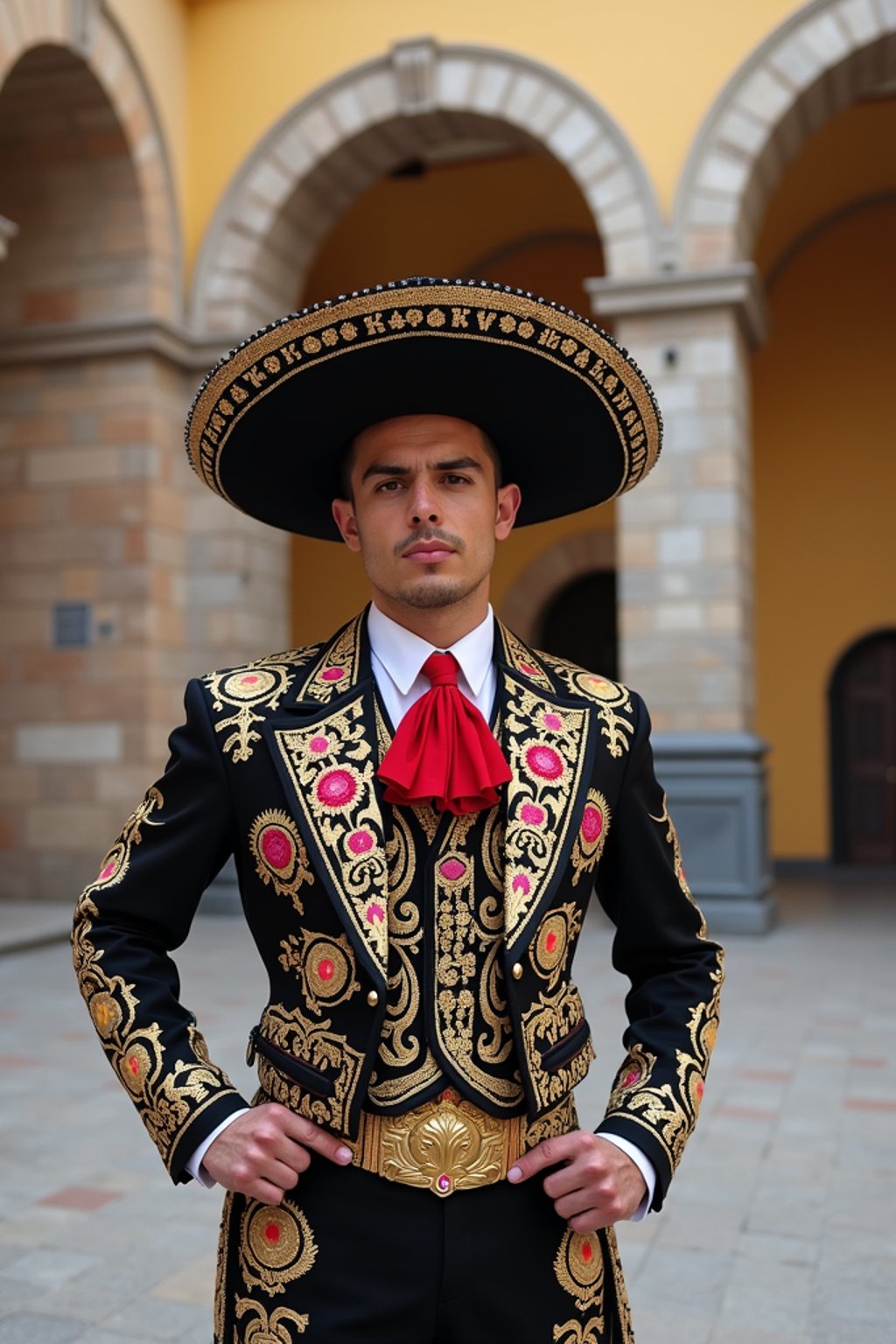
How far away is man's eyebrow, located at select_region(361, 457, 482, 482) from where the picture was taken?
1554 millimetres

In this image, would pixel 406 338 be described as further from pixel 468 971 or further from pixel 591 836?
pixel 468 971

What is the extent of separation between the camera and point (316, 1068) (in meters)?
1.41

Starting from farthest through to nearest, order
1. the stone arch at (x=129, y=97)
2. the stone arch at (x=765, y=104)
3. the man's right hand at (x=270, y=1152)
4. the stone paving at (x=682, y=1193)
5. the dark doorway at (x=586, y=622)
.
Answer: the dark doorway at (x=586, y=622)
the stone arch at (x=765, y=104)
the stone arch at (x=129, y=97)
the stone paving at (x=682, y=1193)
the man's right hand at (x=270, y=1152)

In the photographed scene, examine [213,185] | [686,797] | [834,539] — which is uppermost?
[213,185]

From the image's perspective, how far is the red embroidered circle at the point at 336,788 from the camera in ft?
4.83

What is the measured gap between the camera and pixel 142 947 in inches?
58.2

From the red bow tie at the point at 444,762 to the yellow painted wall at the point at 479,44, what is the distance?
26.9 ft

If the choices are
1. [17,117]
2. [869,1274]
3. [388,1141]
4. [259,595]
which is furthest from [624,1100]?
[17,117]

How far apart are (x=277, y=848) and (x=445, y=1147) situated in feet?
1.20

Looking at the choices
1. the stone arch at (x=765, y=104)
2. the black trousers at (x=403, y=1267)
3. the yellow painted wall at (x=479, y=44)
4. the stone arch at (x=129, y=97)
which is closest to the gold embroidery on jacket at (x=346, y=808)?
the black trousers at (x=403, y=1267)

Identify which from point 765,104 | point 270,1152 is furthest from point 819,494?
point 270,1152

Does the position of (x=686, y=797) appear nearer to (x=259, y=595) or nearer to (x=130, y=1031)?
(x=259, y=595)

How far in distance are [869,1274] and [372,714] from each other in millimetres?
2418

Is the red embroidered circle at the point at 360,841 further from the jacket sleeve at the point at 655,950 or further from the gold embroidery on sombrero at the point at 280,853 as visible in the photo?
the jacket sleeve at the point at 655,950
